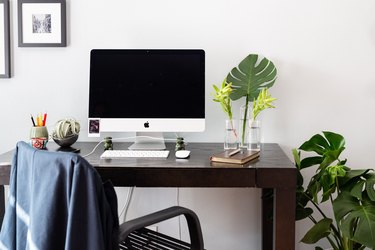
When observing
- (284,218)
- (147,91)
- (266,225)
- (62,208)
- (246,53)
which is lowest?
(266,225)

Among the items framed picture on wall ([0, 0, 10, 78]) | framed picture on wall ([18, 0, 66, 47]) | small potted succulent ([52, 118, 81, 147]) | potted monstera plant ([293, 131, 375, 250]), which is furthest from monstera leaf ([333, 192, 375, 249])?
framed picture on wall ([0, 0, 10, 78])

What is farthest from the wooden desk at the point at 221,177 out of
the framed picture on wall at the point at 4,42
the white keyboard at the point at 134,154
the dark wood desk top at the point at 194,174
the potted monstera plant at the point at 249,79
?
the framed picture on wall at the point at 4,42

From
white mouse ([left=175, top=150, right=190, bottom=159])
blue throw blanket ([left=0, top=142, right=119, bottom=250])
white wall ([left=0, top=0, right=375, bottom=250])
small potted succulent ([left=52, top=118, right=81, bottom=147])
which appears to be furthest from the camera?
white wall ([left=0, top=0, right=375, bottom=250])

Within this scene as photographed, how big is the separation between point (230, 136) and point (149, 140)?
0.42 m

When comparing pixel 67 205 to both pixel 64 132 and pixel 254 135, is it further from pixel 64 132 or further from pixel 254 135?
pixel 254 135

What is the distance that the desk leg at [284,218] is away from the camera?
60.4 inches

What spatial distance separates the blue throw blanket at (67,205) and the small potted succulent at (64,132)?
0.64m

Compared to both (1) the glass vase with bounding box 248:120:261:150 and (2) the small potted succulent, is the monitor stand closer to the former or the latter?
(2) the small potted succulent

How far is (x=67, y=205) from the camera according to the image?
3.94 feet

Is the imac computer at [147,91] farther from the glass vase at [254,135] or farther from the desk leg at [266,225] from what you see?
the desk leg at [266,225]

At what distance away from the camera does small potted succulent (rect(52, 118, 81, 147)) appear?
1923 mm

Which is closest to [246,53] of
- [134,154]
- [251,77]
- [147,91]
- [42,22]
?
[251,77]

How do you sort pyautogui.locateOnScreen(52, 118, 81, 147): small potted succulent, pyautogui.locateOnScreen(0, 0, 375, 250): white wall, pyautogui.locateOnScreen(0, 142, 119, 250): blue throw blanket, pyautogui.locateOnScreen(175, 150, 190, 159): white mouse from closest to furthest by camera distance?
pyautogui.locateOnScreen(0, 142, 119, 250): blue throw blanket → pyautogui.locateOnScreen(175, 150, 190, 159): white mouse → pyautogui.locateOnScreen(52, 118, 81, 147): small potted succulent → pyautogui.locateOnScreen(0, 0, 375, 250): white wall

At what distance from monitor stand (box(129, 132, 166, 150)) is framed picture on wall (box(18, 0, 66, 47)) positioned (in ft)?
2.19
